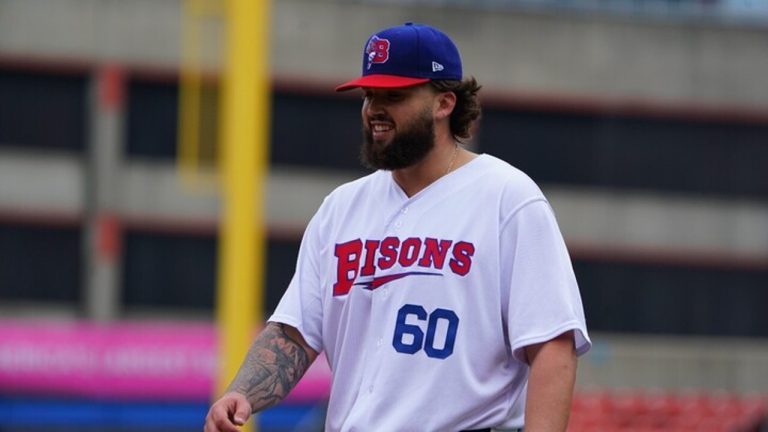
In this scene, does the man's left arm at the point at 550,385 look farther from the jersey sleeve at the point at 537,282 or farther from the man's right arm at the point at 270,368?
the man's right arm at the point at 270,368

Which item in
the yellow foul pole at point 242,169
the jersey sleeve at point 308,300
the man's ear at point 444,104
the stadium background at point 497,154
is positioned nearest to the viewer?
the man's ear at point 444,104

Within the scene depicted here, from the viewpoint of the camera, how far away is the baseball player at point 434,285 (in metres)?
3.95

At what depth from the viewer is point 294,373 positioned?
430 centimetres

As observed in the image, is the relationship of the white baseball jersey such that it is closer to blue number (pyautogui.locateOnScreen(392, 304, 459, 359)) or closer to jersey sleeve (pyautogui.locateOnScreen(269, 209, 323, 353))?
blue number (pyautogui.locateOnScreen(392, 304, 459, 359))

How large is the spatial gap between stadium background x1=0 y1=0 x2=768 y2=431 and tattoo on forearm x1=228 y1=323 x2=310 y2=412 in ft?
83.9

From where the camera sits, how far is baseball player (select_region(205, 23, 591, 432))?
155 inches

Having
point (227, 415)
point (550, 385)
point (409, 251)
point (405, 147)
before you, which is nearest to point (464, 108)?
point (405, 147)

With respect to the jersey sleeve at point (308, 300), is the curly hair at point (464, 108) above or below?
above

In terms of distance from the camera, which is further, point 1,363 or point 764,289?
point 764,289

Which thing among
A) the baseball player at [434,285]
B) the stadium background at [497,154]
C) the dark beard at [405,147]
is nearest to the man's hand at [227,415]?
the baseball player at [434,285]

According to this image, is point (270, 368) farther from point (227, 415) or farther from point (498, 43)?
point (498, 43)

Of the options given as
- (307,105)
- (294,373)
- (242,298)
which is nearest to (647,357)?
(307,105)

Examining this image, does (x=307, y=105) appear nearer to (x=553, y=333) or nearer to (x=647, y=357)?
(x=647, y=357)

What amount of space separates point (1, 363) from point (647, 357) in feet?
48.7
